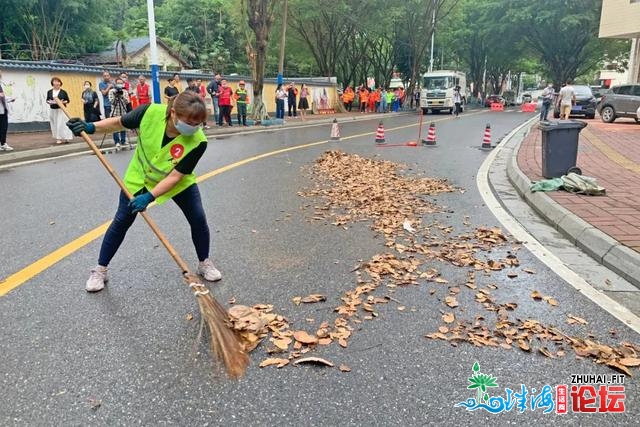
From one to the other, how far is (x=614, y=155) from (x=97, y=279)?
427 inches

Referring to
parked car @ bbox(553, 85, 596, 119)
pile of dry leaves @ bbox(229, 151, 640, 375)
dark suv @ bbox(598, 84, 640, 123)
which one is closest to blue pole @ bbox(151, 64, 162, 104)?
pile of dry leaves @ bbox(229, 151, 640, 375)

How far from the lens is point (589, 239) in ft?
16.4

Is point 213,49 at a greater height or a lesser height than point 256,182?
greater

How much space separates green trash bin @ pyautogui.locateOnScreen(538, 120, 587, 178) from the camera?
7.66m

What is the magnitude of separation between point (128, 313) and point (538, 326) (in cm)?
274

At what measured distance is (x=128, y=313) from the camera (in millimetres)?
3494

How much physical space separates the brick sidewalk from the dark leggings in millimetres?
3742

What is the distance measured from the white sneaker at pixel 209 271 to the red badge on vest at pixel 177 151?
964 mm

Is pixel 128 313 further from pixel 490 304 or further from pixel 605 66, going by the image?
pixel 605 66

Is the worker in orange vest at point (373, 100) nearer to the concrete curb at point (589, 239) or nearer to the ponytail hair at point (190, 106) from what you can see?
the concrete curb at point (589, 239)

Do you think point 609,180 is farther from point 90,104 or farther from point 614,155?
point 90,104

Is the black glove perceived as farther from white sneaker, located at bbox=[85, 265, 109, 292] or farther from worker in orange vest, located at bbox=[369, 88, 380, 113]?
worker in orange vest, located at bbox=[369, 88, 380, 113]

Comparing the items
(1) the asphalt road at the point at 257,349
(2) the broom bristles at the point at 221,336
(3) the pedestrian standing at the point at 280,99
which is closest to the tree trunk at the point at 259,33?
(3) the pedestrian standing at the point at 280,99

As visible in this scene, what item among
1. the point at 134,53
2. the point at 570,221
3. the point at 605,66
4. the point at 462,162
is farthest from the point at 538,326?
the point at 605,66
